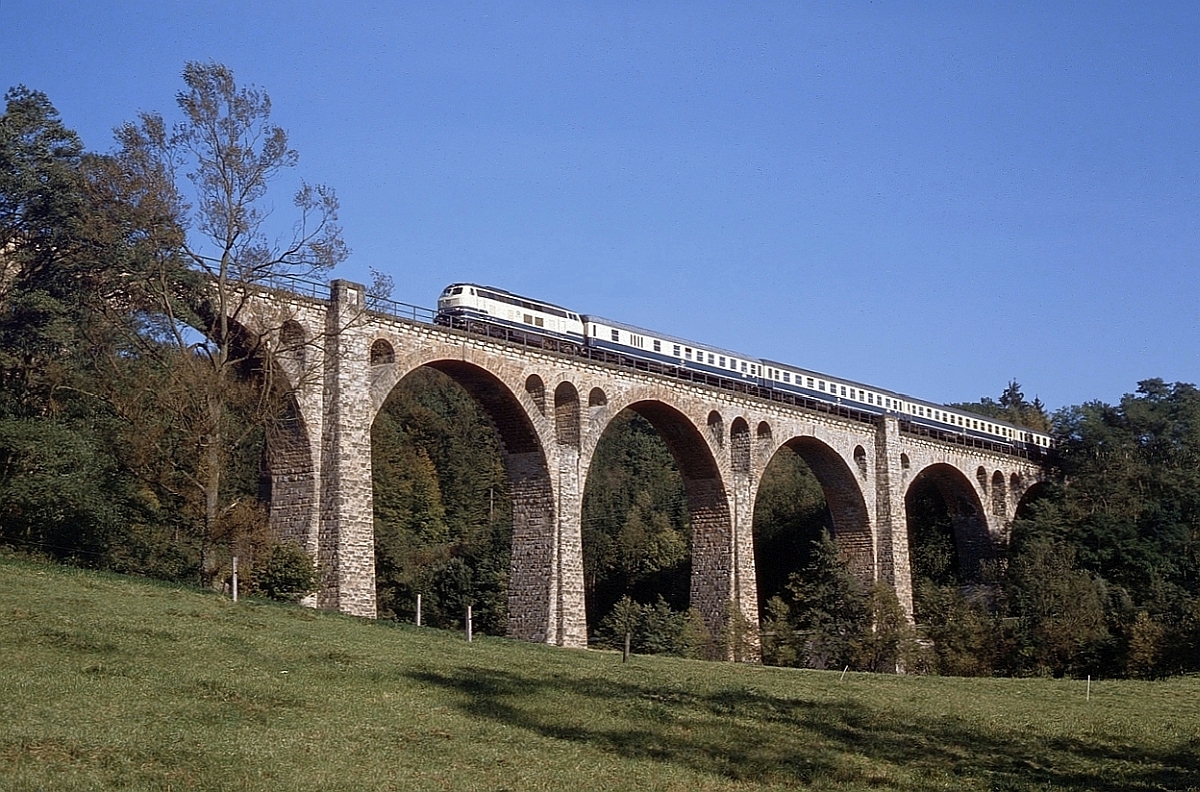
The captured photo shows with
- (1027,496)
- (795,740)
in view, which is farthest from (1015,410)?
(795,740)

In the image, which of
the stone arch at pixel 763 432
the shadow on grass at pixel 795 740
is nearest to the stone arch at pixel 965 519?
the stone arch at pixel 763 432

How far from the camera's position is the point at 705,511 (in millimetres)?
47531

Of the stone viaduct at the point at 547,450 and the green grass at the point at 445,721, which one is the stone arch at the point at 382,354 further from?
the green grass at the point at 445,721

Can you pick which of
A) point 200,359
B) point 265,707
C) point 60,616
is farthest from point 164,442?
point 265,707

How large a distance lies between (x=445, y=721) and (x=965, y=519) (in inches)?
1997

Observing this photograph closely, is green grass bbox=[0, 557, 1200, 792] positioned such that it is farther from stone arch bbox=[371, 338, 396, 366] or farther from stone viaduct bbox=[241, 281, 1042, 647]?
stone arch bbox=[371, 338, 396, 366]

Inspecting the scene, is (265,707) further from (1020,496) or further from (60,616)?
(1020,496)

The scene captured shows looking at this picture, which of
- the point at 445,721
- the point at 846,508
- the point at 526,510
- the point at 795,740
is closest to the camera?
the point at 445,721

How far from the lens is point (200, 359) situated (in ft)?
101

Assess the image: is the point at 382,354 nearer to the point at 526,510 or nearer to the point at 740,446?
the point at 526,510

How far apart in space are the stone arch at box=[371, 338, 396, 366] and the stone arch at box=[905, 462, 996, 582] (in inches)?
1289

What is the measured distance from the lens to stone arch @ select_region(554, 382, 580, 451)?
40875 millimetres

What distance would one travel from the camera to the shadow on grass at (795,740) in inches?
597

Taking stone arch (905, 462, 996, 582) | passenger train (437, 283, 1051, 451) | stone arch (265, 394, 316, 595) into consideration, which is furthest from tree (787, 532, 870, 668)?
stone arch (905, 462, 996, 582)
